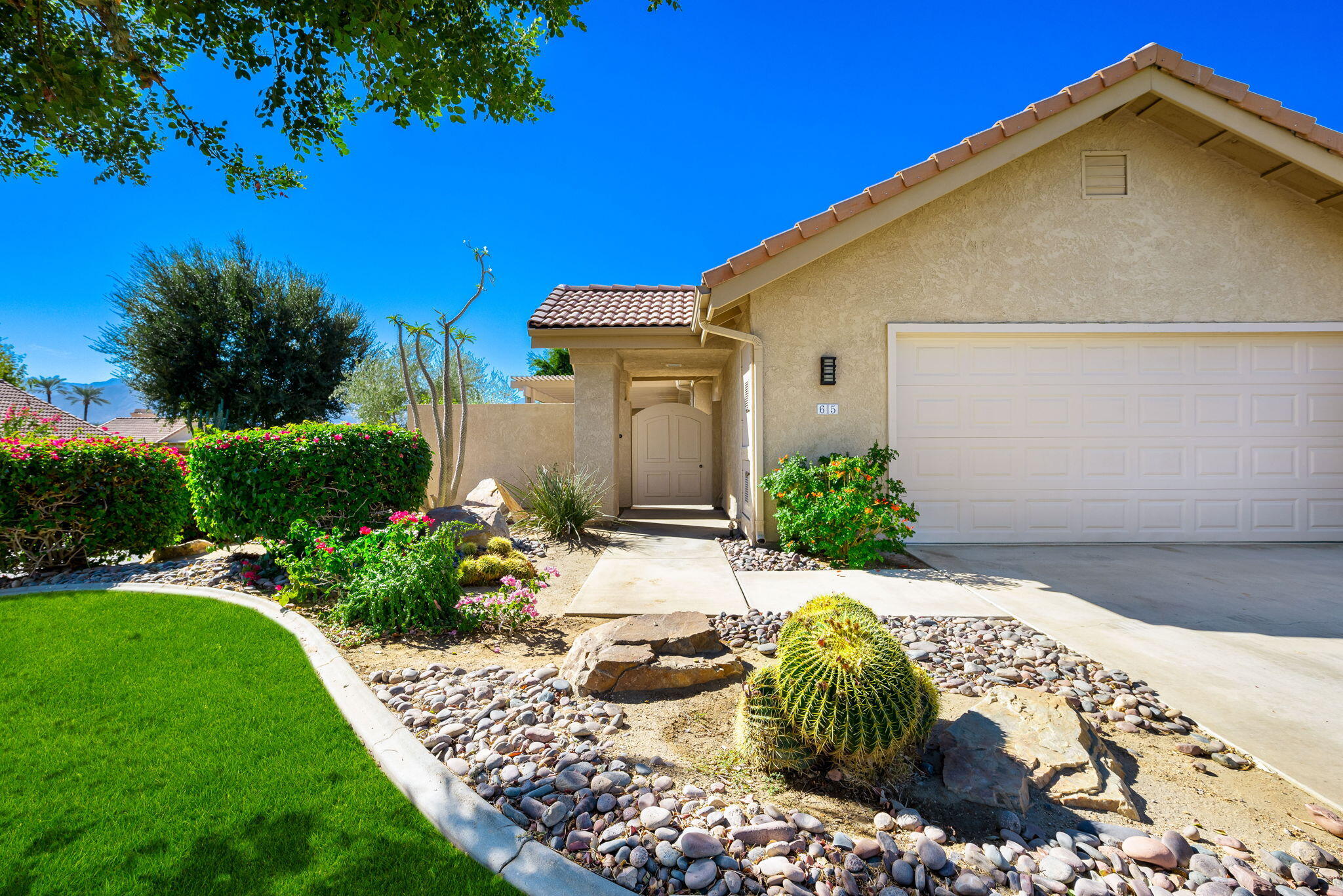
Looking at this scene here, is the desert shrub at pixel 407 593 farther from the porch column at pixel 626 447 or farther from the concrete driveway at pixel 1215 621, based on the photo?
the porch column at pixel 626 447

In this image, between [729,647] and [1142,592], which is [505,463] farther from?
[1142,592]

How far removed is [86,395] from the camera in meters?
68.4

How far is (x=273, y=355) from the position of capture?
15.7 m

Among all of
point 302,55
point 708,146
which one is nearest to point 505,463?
point 708,146

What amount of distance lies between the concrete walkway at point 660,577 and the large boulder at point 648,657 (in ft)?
3.07

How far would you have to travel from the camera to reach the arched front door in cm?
1317

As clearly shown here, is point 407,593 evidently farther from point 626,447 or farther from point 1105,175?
point 1105,175

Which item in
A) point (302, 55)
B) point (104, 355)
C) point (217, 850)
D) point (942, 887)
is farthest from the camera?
point (104, 355)

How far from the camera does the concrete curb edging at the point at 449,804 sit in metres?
1.80

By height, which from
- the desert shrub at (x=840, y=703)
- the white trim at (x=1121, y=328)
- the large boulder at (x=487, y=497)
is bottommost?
the desert shrub at (x=840, y=703)

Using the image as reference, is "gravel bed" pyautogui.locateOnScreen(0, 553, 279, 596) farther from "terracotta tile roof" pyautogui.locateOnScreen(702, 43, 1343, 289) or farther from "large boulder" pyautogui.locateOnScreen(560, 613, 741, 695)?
"terracotta tile roof" pyautogui.locateOnScreen(702, 43, 1343, 289)

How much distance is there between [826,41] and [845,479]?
5.52m

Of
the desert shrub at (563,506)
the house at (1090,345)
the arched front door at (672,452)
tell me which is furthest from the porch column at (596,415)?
the arched front door at (672,452)

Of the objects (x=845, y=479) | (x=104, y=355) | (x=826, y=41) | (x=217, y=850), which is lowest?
(x=217, y=850)
